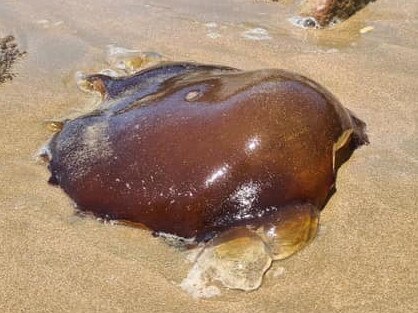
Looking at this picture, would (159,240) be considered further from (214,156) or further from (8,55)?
(8,55)

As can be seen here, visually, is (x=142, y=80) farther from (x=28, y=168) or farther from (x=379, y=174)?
(x=379, y=174)

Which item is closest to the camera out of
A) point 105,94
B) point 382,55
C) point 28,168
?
point 28,168

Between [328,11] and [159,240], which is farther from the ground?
[328,11]

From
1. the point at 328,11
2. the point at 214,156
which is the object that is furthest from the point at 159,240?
the point at 328,11

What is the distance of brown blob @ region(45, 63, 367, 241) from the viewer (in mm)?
2701

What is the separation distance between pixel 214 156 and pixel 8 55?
2349 mm

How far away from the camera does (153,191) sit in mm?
2762

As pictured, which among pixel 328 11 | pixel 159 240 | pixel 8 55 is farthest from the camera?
pixel 328 11

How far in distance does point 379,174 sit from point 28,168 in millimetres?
1812

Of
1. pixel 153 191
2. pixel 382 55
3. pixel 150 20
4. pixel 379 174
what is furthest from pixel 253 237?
pixel 150 20

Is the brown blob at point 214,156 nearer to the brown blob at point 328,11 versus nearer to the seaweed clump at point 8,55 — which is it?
the seaweed clump at point 8,55

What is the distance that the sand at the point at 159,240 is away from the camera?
2.47 meters

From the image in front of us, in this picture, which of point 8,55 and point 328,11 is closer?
point 8,55

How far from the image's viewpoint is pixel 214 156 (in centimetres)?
274
